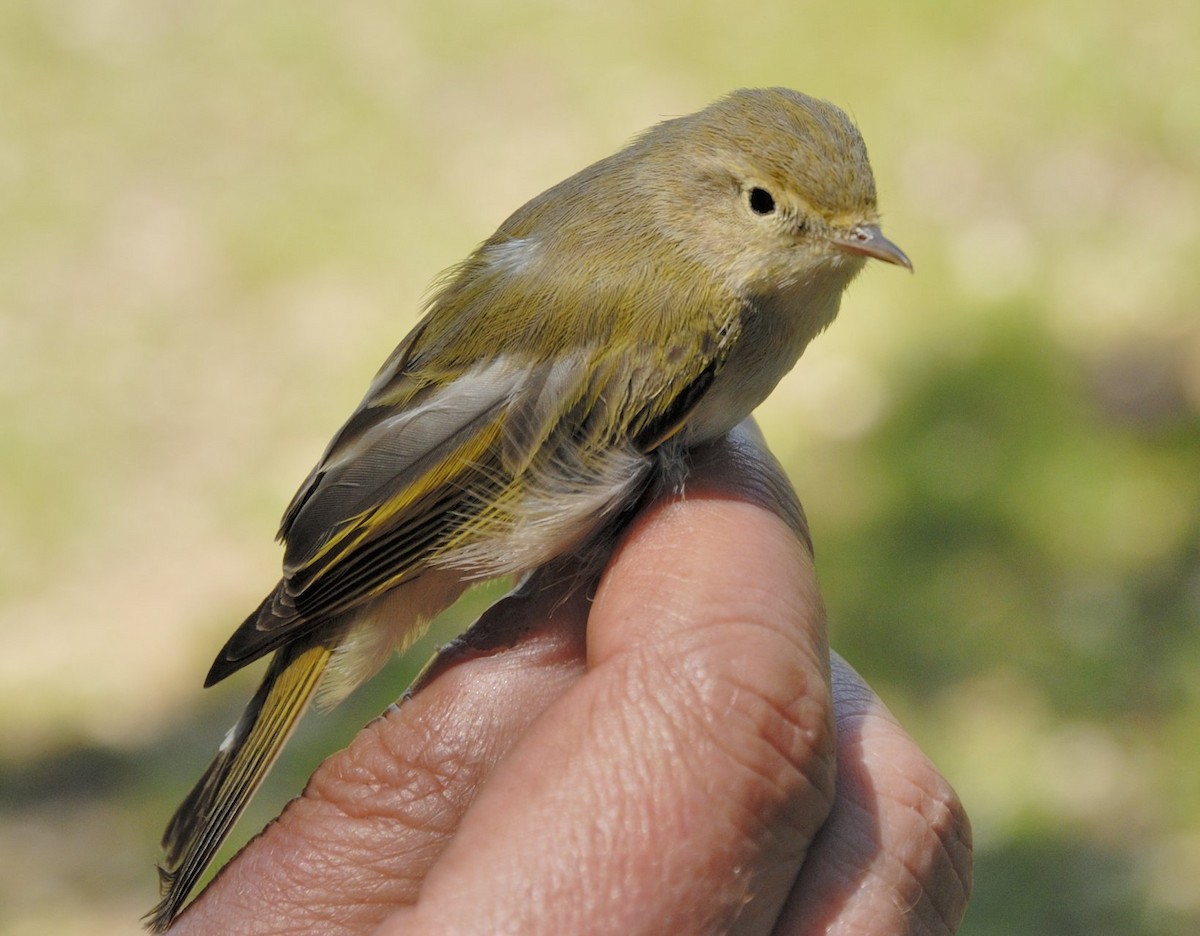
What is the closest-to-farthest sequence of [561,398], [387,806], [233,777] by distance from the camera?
1. [387,806]
2. [561,398]
3. [233,777]

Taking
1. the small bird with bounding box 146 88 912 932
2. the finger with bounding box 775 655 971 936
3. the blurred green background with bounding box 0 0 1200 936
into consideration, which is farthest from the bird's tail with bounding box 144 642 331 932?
the blurred green background with bounding box 0 0 1200 936

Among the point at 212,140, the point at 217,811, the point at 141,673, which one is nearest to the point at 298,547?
the point at 217,811

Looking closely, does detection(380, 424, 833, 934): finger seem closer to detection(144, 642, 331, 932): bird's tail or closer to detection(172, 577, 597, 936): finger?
detection(172, 577, 597, 936): finger

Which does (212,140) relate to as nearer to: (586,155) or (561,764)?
(586,155)

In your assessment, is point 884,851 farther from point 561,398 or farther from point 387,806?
point 561,398

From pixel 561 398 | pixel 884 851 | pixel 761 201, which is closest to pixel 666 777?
pixel 884 851

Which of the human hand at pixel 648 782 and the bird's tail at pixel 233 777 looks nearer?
the human hand at pixel 648 782

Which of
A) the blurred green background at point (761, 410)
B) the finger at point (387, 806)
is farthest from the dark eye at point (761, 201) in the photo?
the blurred green background at point (761, 410)

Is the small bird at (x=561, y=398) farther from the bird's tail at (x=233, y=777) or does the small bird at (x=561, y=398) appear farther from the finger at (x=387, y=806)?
the finger at (x=387, y=806)
